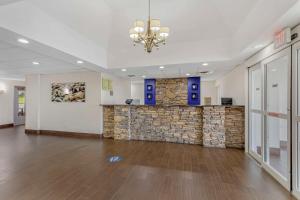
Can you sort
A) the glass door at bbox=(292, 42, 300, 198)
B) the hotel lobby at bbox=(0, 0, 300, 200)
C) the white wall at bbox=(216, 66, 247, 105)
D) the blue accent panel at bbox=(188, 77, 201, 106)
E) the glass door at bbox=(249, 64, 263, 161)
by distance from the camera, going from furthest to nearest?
1. the blue accent panel at bbox=(188, 77, 201, 106)
2. the white wall at bbox=(216, 66, 247, 105)
3. the glass door at bbox=(249, 64, 263, 161)
4. the hotel lobby at bbox=(0, 0, 300, 200)
5. the glass door at bbox=(292, 42, 300, 198)

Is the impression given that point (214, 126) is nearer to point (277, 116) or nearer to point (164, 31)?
point (277, 116)

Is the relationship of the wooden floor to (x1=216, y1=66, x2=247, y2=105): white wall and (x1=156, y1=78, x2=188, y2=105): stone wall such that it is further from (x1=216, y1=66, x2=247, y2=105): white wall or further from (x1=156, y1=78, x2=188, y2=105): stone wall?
(x1=156, y1=78, x2=188, y2=105): stone wall

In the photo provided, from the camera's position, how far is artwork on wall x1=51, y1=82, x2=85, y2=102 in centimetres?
624

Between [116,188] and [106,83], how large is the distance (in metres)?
4.55

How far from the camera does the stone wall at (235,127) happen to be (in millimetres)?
4637

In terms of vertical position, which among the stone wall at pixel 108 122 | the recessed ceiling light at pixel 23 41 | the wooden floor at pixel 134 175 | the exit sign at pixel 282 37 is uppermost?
the recessed ceiling light at pixel 23 41

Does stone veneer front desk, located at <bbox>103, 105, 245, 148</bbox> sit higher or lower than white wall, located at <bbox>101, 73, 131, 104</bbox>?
lower

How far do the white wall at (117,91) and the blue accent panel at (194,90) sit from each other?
3245 mm

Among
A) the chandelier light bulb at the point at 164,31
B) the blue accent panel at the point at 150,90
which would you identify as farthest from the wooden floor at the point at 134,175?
the blue accent panel at the point at 150,90

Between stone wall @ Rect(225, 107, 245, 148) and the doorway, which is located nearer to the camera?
stone wall @ Rect(225, 107, 245, 148)

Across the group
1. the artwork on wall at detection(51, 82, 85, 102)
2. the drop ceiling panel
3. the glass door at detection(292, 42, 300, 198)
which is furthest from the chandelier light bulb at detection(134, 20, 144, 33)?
the artwork on wall at detection(51, 82, 85, 102)

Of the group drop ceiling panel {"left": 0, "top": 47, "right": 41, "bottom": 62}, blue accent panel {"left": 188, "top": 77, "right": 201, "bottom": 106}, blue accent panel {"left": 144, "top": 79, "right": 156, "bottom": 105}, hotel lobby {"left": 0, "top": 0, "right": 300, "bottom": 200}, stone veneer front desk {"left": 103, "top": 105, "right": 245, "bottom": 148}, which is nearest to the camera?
hotel lobby {"left": 0, "top": 0, "right": 300, "bottom": 200}

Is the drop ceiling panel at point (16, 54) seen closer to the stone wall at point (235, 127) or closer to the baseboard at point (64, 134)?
the baseboard at point (64, 134)

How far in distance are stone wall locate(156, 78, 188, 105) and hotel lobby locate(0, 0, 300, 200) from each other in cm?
259
